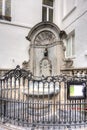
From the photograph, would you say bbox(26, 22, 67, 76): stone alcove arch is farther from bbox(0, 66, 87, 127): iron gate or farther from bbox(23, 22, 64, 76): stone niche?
bbox(0, 66, 87, 127): iron gate

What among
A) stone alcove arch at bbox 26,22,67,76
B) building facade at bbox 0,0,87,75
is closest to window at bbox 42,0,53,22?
building facade at bbox 0,0,87,75

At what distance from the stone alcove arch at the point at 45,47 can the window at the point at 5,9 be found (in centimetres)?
164

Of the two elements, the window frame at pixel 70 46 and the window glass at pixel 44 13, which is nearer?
the window frame at pixel 70 46

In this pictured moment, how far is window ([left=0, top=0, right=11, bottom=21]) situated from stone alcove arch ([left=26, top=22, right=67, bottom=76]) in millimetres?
1639

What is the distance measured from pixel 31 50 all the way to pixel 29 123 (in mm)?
7184

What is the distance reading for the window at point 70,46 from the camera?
10.4 m

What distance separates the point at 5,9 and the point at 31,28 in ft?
Result: 6.08

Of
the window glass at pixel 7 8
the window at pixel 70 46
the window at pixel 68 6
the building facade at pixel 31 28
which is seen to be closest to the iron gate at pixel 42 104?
the building facade at pixel 31 28

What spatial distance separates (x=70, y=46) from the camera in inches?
421

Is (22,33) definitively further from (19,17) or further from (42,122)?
(42,122)

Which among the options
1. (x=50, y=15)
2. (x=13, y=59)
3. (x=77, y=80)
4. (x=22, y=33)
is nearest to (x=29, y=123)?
(x=77, y=80)

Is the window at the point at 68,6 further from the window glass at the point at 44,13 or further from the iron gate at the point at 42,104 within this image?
the iron gate at the point at 42,104

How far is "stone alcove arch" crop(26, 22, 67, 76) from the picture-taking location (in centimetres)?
1061

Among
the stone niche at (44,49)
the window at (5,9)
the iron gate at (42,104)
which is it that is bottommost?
the iron gate at (42,104)
